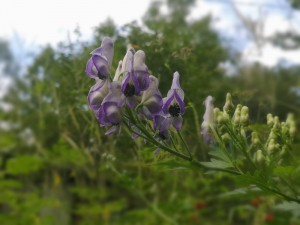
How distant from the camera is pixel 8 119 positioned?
357 cm

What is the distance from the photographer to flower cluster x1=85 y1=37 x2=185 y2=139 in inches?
29.4

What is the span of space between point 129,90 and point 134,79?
0.06 ft

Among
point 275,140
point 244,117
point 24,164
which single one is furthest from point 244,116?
point 24,164

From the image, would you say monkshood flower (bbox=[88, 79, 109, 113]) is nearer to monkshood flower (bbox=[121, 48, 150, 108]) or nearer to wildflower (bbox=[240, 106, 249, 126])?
monkshood flower (bbox=[121, 48, 150, 108])

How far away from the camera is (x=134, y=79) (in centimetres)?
76

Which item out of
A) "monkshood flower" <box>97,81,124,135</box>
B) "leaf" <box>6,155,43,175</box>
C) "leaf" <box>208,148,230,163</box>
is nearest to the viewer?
"monkshood flower" <box>97,81,124,135</box>

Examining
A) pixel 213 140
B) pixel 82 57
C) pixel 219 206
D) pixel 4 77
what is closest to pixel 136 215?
pixel 219 206

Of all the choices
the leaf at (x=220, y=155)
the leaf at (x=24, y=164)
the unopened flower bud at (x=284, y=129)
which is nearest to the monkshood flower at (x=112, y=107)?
the leaf at (x=220, y=155)

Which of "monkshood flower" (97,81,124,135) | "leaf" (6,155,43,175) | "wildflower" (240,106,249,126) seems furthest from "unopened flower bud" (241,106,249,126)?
"leaf" (6,155,43,175)

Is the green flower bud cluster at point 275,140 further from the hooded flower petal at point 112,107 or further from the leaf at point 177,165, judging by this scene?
the hooded flower petal at point 112,107

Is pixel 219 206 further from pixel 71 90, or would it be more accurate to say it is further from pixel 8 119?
pixel 8 119

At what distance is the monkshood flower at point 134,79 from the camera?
29.8 inches

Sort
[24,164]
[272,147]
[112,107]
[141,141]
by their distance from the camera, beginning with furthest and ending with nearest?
[24,164]
[141,141]
[272,147]
[112,107]

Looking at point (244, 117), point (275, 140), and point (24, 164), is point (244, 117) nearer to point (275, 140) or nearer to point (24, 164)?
point (275, 140)
